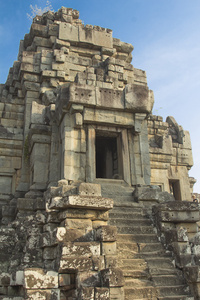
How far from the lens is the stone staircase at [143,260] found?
6.12 metres

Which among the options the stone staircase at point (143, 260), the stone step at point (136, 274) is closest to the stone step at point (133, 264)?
the stone staircase at point (143, 260)

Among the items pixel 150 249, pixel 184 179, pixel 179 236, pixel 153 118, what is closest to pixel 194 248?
pixel 179 236

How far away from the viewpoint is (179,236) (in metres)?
7.18

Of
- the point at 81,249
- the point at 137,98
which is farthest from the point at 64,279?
the point at 137,98

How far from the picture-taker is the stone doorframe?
10.2m

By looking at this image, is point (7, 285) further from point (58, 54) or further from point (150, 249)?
point (58, 54)

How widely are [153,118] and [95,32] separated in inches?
205

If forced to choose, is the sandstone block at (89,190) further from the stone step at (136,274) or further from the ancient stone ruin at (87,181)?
the stone step at (136,274)

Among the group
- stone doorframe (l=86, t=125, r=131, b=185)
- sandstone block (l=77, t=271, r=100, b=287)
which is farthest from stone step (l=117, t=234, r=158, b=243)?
stone doorframe (l=86, t=125, r=131, b=185)

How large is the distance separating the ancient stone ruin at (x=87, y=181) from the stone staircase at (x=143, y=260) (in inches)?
0.9

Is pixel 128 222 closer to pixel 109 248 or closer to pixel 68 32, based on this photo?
pixel 109 248

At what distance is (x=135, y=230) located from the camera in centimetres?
781

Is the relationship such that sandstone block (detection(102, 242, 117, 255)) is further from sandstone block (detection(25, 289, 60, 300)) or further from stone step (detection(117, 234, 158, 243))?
sandstone block (detection(25, 289, 60, 300))

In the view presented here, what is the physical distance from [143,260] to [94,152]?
14.6 feet
